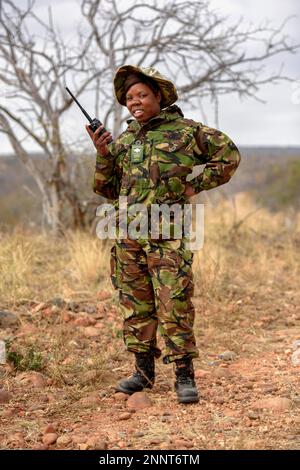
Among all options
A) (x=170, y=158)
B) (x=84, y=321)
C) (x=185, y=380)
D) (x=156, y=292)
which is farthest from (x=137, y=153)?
(x=84, y=321)

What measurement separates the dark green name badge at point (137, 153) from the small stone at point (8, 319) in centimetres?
194

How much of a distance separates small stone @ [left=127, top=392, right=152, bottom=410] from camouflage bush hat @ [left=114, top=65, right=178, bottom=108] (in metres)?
1.52

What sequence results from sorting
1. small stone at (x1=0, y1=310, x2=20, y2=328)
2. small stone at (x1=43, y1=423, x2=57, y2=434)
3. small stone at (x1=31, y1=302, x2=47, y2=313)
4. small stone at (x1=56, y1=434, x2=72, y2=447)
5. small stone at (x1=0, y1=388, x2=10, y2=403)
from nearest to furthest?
small stone at (x1=56, y1=434, x2=72, y2=447) → small stone at (x1=43, y1=423, x2=57, y2=434) → small stone at (x1=0, y1=388, x2=10, y2=403) → small stone at (x1=0, y1=310, x2=20, y2=328) → small stone at (x1=31, y1=302, x2=47, y2=313)

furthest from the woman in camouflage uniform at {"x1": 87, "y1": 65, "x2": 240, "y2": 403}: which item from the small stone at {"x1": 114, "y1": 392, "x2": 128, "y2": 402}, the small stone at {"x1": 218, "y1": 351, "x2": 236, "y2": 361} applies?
the small stone at {"x1": 218, "y1": 351, "x2": 236, "y2": 361}

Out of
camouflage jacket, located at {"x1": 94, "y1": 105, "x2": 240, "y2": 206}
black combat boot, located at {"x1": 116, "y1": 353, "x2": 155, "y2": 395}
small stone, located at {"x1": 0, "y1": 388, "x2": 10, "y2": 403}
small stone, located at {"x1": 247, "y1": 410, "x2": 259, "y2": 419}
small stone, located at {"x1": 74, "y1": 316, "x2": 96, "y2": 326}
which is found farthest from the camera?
small stone, located at {"x1": 74, "y1": 316, "x2": 96, "y2": 326}

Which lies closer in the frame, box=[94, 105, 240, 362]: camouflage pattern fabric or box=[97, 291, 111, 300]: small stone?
box=[94, 105, 240, 362]: camouflage pattern fabric

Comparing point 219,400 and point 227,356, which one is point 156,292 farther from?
point 227,356

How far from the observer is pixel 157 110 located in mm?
3740

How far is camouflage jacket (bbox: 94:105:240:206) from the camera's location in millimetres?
3613

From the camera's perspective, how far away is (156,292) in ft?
12.1

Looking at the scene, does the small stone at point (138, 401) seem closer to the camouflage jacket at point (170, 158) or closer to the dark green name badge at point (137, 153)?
the camouflage jacket at point (170, 158)

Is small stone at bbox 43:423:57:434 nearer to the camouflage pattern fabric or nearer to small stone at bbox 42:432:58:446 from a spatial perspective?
small stone at bbox 42:432:58:446

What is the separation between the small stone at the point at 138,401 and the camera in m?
3.63

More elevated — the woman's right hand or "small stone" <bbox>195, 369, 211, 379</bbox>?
the woman's right hand
